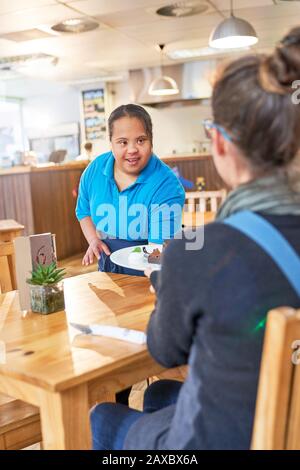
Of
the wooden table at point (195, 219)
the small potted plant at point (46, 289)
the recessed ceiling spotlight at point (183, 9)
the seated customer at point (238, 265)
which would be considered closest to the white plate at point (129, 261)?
the small potted plant at point (46, 289)

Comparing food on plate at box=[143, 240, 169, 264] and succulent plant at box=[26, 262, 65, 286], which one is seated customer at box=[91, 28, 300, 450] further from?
food on plate at box=[143, 240, 169, 264]

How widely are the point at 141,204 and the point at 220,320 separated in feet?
4.55

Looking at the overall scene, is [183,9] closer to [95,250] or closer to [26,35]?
[26,35]

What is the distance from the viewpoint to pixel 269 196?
1.00 metres

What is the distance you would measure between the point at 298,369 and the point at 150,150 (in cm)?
149

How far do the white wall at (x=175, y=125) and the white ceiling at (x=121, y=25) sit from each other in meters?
2.17

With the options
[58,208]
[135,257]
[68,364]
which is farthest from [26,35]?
[68,364]

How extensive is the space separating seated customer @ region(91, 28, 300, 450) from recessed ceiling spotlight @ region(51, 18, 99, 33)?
5.55 m

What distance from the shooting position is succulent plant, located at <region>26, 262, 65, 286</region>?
5.17 feet

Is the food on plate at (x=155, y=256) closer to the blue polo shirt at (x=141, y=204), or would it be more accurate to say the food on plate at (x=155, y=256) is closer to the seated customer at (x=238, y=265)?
the blue polo shirt at (x=141, y=204)

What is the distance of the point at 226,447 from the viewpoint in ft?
3.31

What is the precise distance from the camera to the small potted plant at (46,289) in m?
1.58
